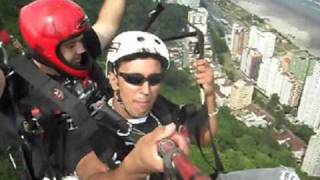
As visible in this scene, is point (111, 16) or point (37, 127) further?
point (111, 16)

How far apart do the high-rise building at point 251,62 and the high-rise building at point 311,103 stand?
157 inches

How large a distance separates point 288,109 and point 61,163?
99.2 feet

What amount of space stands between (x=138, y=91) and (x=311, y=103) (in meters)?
31.1

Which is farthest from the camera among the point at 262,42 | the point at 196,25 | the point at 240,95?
the point at 262,42

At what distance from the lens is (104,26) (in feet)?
9.17

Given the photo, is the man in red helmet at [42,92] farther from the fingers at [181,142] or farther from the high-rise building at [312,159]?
the high-rise building at [312,159]

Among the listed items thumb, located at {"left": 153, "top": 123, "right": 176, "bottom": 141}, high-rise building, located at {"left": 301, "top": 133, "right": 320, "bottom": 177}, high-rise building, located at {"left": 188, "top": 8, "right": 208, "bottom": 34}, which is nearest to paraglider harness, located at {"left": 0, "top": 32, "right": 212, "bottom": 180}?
thumb, located at {"left": 153, "top": 123, "right": 176, "bottom": 141}

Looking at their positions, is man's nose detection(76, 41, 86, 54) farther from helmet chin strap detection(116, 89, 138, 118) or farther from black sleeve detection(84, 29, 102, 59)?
helmet chin strap detection(116, 89, 138, 118)

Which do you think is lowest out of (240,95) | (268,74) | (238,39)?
(268,74)

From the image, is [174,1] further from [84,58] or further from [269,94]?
[84,58]

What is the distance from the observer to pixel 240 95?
30.9m

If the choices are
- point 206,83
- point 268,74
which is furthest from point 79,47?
point 268,74

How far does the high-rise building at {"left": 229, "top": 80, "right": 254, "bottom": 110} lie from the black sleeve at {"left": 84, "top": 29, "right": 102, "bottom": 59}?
85.0ft

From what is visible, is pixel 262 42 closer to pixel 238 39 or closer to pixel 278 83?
pixel 238 39
